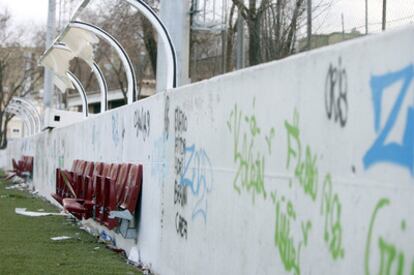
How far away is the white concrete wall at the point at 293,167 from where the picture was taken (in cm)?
427

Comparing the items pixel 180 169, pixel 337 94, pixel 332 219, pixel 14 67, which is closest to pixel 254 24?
pixel 180 169

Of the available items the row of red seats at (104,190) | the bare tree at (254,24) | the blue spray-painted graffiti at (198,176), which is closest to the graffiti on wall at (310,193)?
the blue spray-painted graffiti at (198,176)

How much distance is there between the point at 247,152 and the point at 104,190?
6.10 meters

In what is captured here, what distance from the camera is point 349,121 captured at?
478cm

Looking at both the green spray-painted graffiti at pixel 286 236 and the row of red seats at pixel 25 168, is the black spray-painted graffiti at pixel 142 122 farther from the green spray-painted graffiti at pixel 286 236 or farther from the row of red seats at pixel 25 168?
the row of red seats at pixel 25 168

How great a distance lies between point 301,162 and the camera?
550 cm

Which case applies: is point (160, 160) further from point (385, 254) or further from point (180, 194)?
point (385, 254)

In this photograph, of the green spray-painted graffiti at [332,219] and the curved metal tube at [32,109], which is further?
the curved metal tube at [32,109]

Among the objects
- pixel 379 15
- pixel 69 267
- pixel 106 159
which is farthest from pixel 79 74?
pixel 379 15

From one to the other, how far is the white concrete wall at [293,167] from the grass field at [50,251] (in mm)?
933

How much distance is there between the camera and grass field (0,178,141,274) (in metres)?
9.84

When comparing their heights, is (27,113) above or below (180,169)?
above

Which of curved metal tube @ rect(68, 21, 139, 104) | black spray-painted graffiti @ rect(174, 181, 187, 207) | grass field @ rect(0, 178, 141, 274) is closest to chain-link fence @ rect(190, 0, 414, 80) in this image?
curved metal tube @ rect(68, 21, 139, 104)

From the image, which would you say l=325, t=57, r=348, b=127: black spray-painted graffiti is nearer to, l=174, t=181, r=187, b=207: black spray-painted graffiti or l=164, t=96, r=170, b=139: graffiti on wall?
l=174, t=181, r=187, b=207: black spray-painted graffiti
